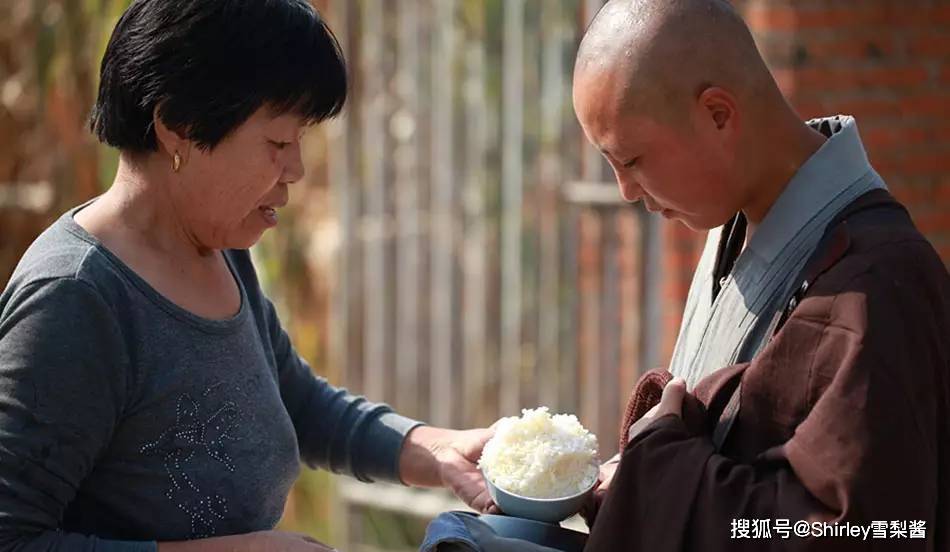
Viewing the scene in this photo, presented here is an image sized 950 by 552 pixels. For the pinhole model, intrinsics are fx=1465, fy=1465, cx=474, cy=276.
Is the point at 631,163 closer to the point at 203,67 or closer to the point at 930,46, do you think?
the point at 203,67

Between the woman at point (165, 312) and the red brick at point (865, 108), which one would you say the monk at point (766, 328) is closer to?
the woman at point (165, 312)

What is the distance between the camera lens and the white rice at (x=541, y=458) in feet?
7.88

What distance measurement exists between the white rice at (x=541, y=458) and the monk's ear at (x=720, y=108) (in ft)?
1.86

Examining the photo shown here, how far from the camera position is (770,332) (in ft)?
7.61

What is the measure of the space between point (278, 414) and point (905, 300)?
1.10 metres

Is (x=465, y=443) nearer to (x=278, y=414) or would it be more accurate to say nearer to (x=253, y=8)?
(x=278, y=414)

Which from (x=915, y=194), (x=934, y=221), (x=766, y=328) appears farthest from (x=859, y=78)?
(x=766, y=328)

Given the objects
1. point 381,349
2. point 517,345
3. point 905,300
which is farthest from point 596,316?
point 905,300

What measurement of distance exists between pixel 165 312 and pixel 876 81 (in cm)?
298

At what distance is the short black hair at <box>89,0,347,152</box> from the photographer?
7.69 feet

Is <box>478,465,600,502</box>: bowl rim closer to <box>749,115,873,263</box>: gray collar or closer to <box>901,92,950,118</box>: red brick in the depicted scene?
<box>749,115,873,263</box>: gray collar

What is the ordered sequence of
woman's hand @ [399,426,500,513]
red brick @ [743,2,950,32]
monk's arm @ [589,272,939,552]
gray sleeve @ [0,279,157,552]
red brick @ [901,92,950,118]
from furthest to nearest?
red brick @ [901,92,950,118], red brick @ [743,2,950,32], woman's hand @ [399,426,500,513], gray sleeve @ [0,279,157,552], monk's arm @ [589,272,939,552]

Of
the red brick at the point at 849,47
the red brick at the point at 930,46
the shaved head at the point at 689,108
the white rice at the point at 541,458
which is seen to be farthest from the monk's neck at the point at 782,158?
the red brick at the point at 930,46

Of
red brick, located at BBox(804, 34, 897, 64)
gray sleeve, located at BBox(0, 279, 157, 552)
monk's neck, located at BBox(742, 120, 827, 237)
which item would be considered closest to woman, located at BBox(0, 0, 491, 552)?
gray sleeve, located at BBox(0, 279, 157, 552)
